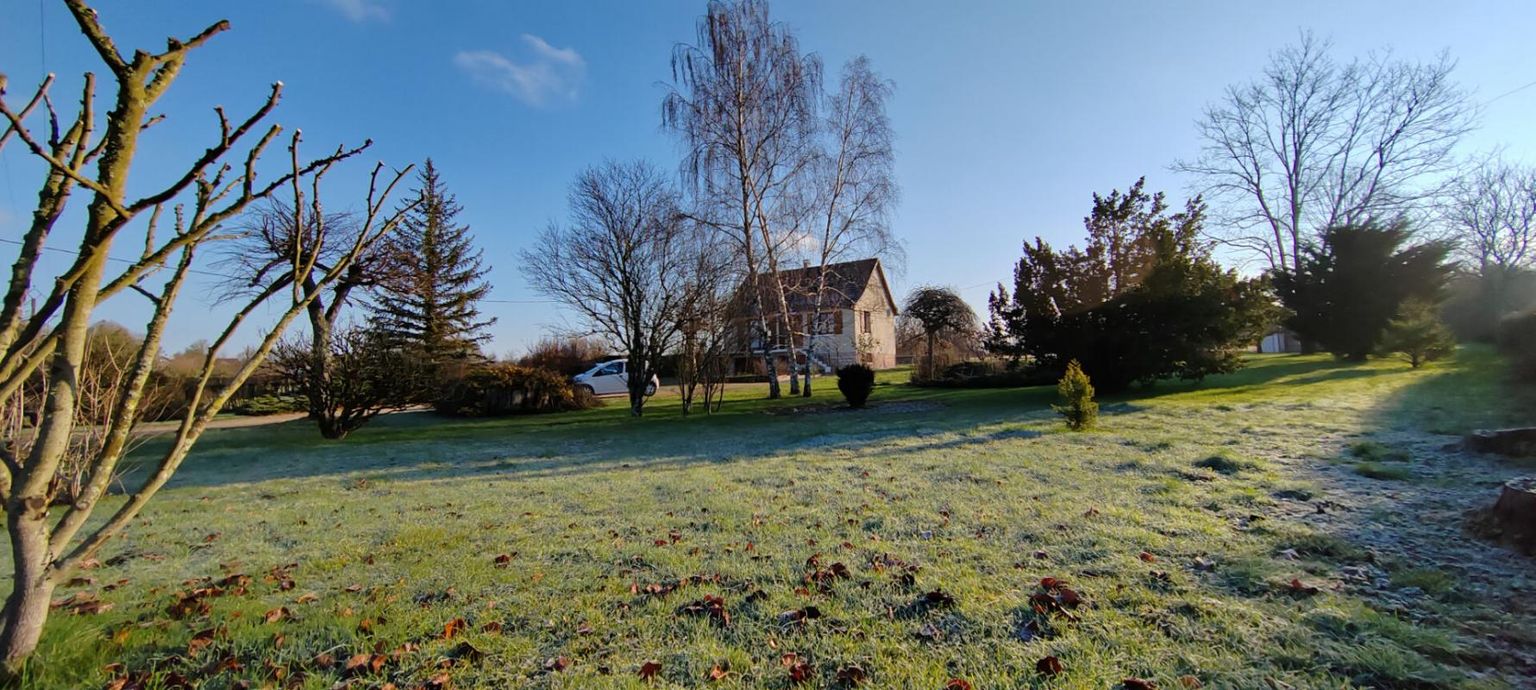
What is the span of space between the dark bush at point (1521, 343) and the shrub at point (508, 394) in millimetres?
21407

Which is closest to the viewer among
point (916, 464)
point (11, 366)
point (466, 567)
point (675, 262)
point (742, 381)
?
point (11, 366)

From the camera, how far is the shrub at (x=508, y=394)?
18.6 meters

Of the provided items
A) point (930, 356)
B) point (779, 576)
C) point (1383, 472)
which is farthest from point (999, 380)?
point (779, 576)

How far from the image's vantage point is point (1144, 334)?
14.9 metres

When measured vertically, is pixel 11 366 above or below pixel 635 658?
above

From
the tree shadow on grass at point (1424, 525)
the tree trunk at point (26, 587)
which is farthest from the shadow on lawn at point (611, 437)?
the tree trunk at point (26, 587)

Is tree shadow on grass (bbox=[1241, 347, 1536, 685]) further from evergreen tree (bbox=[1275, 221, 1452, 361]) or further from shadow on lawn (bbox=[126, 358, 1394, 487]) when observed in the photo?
evergreen tree (bbox=[1275, 221, 1452, 361])

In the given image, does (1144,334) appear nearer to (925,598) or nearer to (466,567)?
(925,598)

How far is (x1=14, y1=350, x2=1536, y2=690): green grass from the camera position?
2.43 m

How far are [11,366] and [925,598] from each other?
3.42 m

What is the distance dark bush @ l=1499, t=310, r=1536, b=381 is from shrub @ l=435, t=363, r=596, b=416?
21.4 meters

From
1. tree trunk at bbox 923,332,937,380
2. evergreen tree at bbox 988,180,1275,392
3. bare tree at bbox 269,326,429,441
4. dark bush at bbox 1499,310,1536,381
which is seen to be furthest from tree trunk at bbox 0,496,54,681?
tree trunk at bbox 923,332,937,380

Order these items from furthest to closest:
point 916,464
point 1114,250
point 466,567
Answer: point 1114,250, point 916,464, point 466,567

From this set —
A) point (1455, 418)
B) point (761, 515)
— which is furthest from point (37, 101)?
point (1455, 418)
